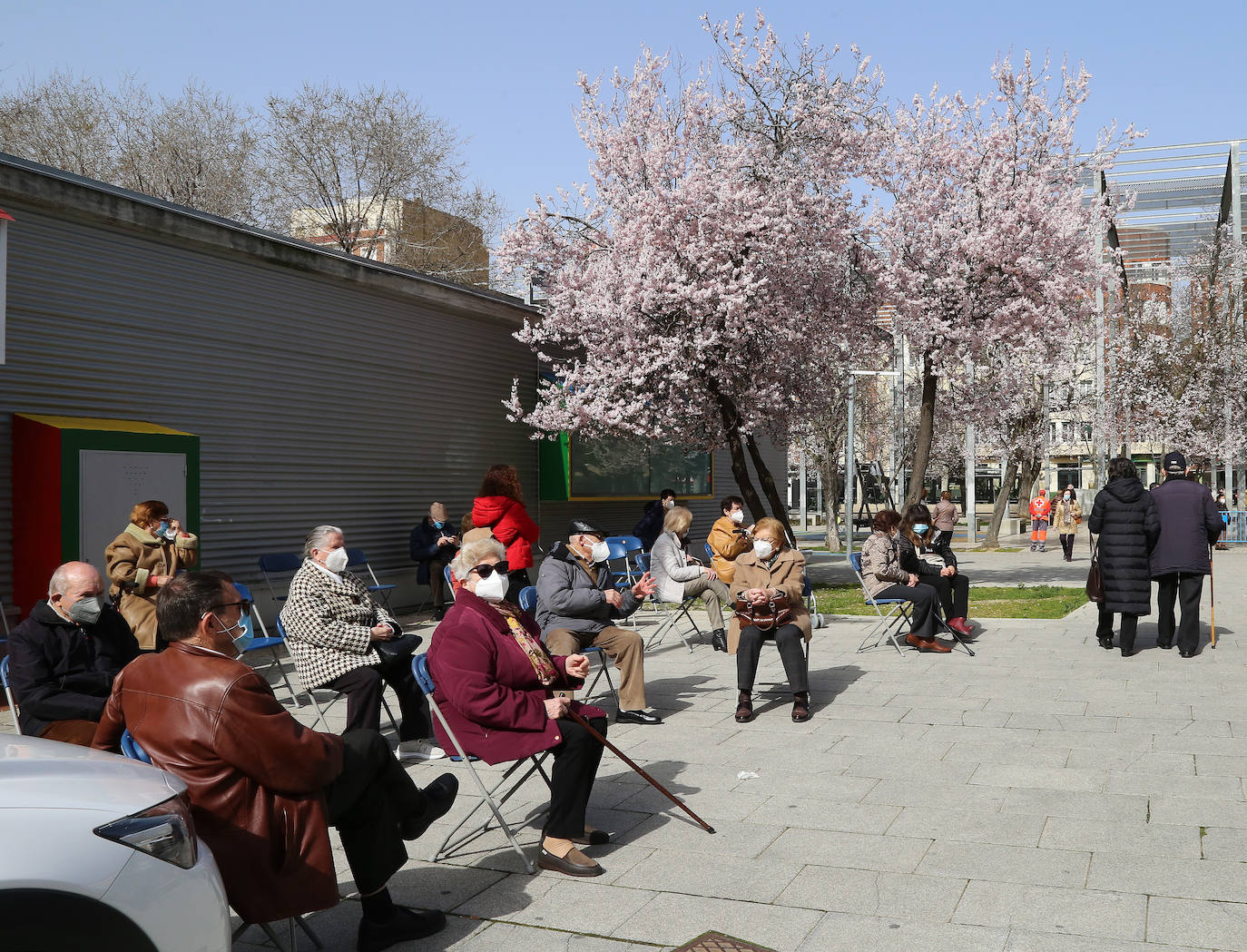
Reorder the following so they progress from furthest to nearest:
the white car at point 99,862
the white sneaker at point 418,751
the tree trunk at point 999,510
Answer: the tree trunk at point 999,510 → the white sneaker at point 418,751 → the white car at point 99,862

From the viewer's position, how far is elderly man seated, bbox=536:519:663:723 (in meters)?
7.74

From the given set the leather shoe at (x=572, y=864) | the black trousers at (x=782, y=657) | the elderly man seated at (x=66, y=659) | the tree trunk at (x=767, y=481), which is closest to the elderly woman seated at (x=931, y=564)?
the black trousers at (x=782, y=657)

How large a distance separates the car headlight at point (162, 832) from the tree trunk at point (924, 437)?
16081 millimetres

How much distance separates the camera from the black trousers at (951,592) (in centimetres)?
1173

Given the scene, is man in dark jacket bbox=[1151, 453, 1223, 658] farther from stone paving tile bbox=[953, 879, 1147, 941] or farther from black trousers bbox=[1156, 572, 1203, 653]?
stone paving tile bbox=[953, 879, 1147, 941]

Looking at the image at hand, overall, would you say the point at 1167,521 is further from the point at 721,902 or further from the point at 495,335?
the point at 495,335

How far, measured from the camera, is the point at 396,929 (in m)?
4.13

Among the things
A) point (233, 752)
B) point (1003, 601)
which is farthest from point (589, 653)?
point (1003, 601)

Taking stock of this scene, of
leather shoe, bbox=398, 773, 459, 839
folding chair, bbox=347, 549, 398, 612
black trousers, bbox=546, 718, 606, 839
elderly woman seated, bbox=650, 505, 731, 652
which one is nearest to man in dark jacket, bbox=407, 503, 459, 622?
folding chair, bbox=347, 549, 398, 612

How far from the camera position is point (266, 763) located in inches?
139

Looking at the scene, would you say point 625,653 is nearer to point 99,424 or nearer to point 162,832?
point 162,832

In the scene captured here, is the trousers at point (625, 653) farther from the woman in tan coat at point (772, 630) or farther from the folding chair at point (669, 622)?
the folding chair at point (669, 622)

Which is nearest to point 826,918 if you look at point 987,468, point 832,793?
point 832,793

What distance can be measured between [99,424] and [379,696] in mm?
5178
